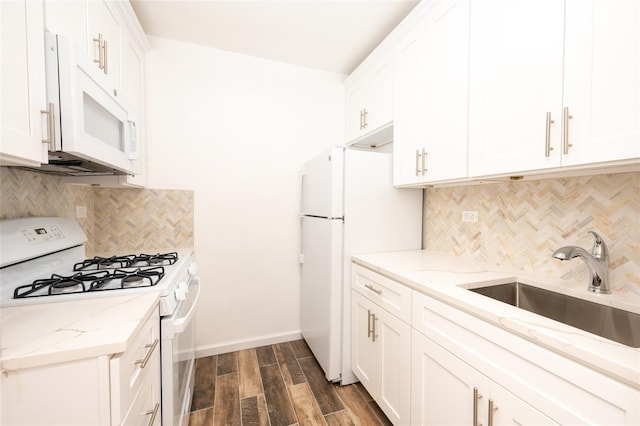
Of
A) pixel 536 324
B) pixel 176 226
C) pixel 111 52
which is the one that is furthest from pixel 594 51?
pixel 176 226

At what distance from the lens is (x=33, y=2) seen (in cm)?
82

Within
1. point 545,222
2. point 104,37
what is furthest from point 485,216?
point 104,37

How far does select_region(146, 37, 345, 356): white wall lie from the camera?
2105mm

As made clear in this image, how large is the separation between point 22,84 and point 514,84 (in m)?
1.70

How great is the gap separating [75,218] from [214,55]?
62.2 inches

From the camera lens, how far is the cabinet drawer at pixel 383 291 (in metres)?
1.32

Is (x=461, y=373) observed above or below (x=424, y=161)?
below

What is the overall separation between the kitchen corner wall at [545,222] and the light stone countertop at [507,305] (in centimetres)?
8

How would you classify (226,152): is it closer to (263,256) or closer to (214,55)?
(214,55)

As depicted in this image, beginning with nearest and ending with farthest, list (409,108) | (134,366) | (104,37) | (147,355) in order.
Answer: (134,366) → (147,355) → (104,37) → (409,108)

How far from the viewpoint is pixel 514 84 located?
1106 mm

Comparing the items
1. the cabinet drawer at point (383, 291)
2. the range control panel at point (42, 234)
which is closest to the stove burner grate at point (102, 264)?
the range control panel at point (42, 234)

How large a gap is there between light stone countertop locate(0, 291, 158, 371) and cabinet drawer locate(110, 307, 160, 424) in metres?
0.05

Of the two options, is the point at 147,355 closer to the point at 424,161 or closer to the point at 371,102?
the point at 424,161
